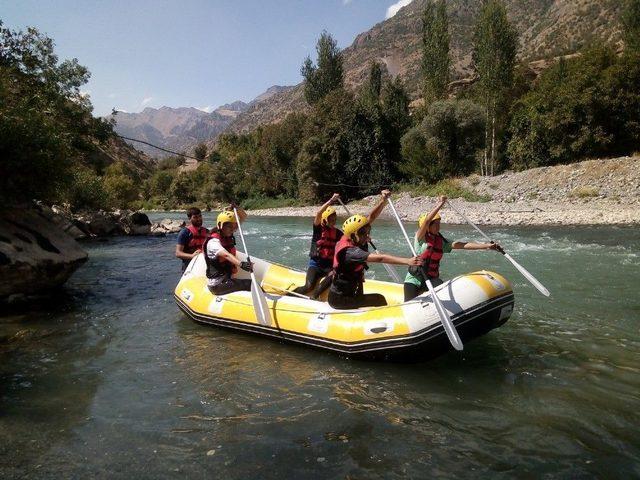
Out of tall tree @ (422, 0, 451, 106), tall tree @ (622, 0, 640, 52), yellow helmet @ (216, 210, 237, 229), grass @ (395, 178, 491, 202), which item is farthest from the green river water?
tall tree @ (422, 0, 451, 106)

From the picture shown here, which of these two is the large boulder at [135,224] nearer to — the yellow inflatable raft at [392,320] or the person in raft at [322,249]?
the person in raft at [322,249]

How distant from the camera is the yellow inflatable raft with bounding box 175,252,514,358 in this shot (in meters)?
4.79

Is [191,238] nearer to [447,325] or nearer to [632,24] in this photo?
[447,325]

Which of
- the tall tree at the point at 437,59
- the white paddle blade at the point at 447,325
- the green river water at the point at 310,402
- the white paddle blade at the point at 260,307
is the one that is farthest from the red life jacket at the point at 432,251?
the tall tree at the point at 437,59

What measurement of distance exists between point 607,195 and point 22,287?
21.1 metres

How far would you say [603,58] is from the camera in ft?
81.9

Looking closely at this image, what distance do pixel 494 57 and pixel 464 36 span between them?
2775 inches

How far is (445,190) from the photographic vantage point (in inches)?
1064

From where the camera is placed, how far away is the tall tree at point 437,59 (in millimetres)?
33594

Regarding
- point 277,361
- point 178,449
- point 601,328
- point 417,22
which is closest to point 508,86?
point 601,328

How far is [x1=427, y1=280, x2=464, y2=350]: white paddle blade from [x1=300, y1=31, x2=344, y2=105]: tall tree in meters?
43.4

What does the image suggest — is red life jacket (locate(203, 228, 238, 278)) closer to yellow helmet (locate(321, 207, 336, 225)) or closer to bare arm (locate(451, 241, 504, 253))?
yellow helmet (locate(321, 207, 336, 225))

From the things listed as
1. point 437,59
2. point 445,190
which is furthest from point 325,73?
point 445,190

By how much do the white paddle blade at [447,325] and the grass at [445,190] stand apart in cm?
2040
